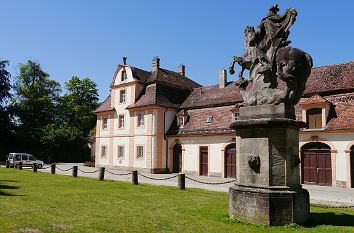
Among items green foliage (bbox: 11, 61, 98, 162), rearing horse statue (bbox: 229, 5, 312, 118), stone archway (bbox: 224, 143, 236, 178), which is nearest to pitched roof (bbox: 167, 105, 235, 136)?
stone archway (bbox: 224, 143, 236, 178)

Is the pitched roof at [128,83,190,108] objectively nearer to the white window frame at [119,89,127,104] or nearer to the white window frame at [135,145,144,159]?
the white window frame at [119,89,127,104]

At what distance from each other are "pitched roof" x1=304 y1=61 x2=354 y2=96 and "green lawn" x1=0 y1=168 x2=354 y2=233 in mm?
13310

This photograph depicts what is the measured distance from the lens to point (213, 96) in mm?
32750

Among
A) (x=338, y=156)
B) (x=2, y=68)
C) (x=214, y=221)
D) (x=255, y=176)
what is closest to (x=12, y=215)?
(x=214, y=221)

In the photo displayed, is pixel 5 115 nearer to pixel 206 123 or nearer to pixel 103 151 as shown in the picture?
pixel 103 151

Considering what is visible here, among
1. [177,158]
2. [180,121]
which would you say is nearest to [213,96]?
[180,121]

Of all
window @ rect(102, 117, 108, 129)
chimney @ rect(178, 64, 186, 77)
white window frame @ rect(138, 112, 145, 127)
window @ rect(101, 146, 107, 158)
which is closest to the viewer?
white window frame @ rect(138, 112, 145, 127)

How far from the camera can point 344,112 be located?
22.6 meters

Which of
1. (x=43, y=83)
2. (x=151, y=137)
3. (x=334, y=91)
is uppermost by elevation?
(x=43, y=83)

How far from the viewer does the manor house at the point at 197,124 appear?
22703 mm

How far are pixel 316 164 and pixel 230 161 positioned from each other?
22.6ft

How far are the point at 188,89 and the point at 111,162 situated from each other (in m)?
11.1

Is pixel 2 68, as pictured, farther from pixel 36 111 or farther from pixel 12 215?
pixel 12 215

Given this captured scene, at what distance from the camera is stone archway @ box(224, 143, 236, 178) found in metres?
27.7
